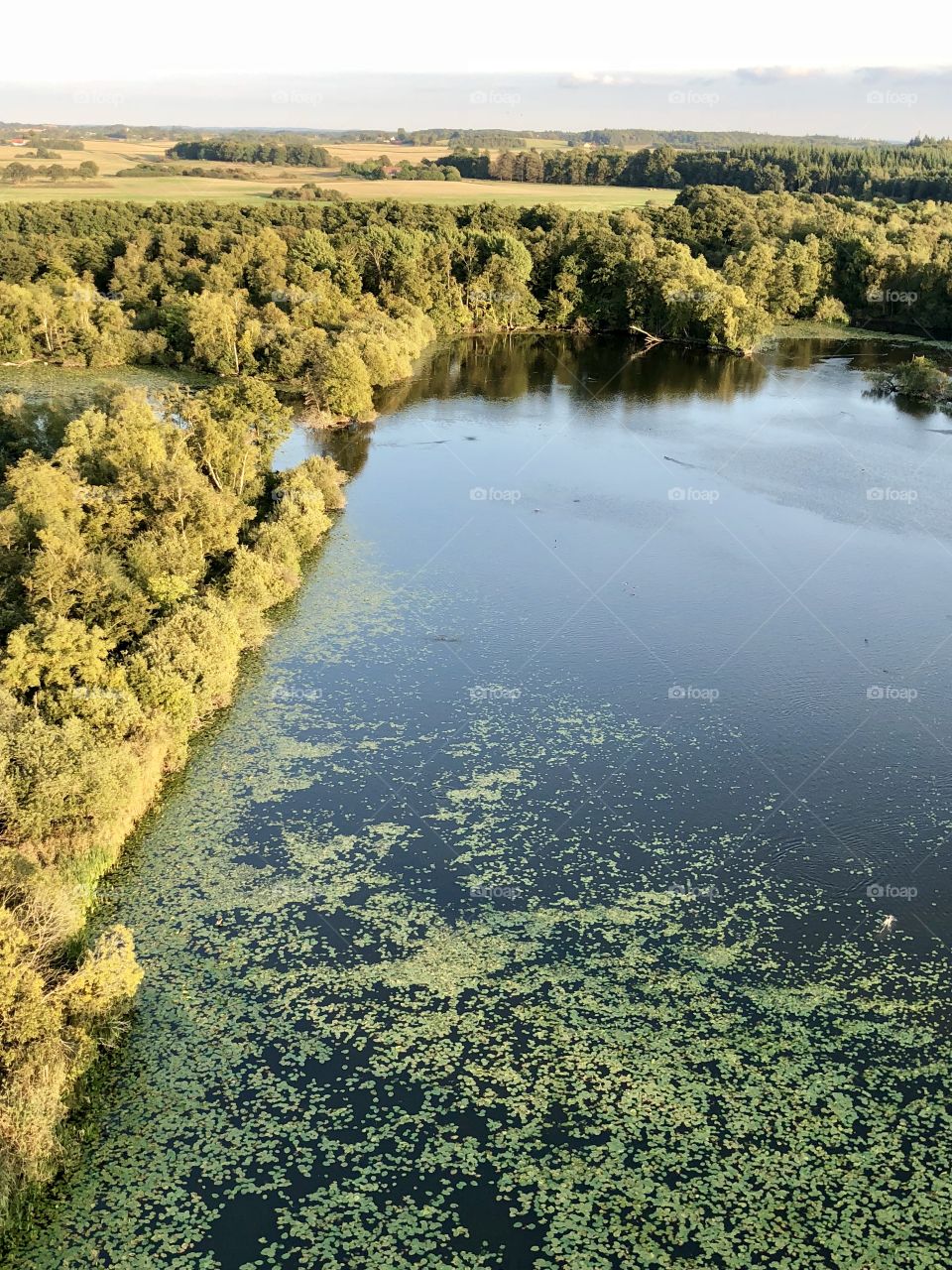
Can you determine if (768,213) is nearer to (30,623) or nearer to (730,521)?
(730,521)

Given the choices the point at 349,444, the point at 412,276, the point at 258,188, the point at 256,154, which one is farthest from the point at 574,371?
the point at 256,154

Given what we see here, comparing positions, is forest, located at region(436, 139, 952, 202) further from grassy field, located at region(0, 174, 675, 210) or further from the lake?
the lake

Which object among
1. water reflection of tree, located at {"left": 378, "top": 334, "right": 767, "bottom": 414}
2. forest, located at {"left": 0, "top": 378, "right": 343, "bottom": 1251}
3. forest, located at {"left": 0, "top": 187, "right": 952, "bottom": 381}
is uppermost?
forest, located at {"left": 0, "top": 187, "right": 952, "bottom": 381}

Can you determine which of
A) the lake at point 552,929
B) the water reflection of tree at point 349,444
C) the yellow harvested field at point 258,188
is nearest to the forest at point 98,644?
the lake at point 552,929

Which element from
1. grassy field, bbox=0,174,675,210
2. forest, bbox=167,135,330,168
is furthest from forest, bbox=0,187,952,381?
forest, bbox=167,135,330,168

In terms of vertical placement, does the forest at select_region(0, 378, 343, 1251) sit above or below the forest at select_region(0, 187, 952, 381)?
below

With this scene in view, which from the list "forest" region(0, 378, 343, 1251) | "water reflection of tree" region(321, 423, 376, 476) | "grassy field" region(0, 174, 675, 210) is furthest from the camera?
"grassy field" region(0, 174, 675, 210)

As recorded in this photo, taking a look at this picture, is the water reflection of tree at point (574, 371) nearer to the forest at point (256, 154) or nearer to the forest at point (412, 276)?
the forest at point (412, 276)

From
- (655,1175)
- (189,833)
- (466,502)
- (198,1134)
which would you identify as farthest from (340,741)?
(466,502)
